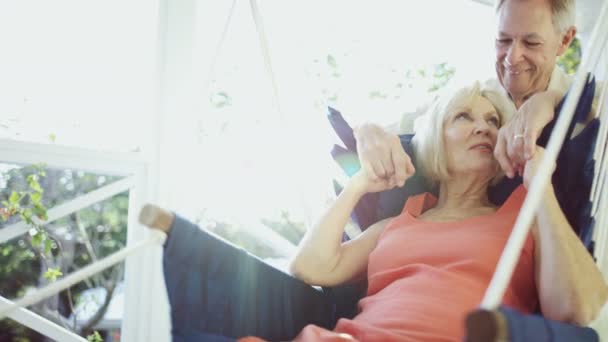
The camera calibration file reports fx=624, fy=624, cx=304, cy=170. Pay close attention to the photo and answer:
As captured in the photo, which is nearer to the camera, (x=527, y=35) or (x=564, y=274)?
(x=564, y=274)

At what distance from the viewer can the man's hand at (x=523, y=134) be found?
47.3 inches

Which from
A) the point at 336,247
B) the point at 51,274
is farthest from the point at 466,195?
the point at 51,274

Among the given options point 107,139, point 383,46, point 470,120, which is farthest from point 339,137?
point 383,46

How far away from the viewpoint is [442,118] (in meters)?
1.57

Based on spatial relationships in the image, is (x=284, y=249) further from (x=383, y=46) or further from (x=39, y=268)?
(x=383, y=46)

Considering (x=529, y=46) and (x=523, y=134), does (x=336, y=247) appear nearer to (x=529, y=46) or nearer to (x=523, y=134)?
(x=523, y=134)

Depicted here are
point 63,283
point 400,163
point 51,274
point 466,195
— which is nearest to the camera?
point 63,283

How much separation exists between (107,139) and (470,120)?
158 centimetres

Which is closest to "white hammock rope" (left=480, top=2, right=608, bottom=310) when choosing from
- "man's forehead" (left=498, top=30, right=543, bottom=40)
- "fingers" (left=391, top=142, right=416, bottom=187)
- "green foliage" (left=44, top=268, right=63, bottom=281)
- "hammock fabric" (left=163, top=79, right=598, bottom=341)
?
"hammock fabric" (left=163, top=79, right=598, bottom=341)

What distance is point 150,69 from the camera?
238 cm

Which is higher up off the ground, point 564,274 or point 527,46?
point 527,46

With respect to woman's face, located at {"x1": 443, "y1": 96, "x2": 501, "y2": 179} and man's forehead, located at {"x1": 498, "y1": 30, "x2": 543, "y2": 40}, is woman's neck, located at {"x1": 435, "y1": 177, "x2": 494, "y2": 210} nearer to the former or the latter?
woman's face, located at {"x1": 443, "y1": 96, "x2": 501, "y2": 179}

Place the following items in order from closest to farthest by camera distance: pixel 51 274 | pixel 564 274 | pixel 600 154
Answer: pixel 564 274 → pixel 600 154 → pixel 51 274

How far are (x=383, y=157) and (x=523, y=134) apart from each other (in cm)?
35
